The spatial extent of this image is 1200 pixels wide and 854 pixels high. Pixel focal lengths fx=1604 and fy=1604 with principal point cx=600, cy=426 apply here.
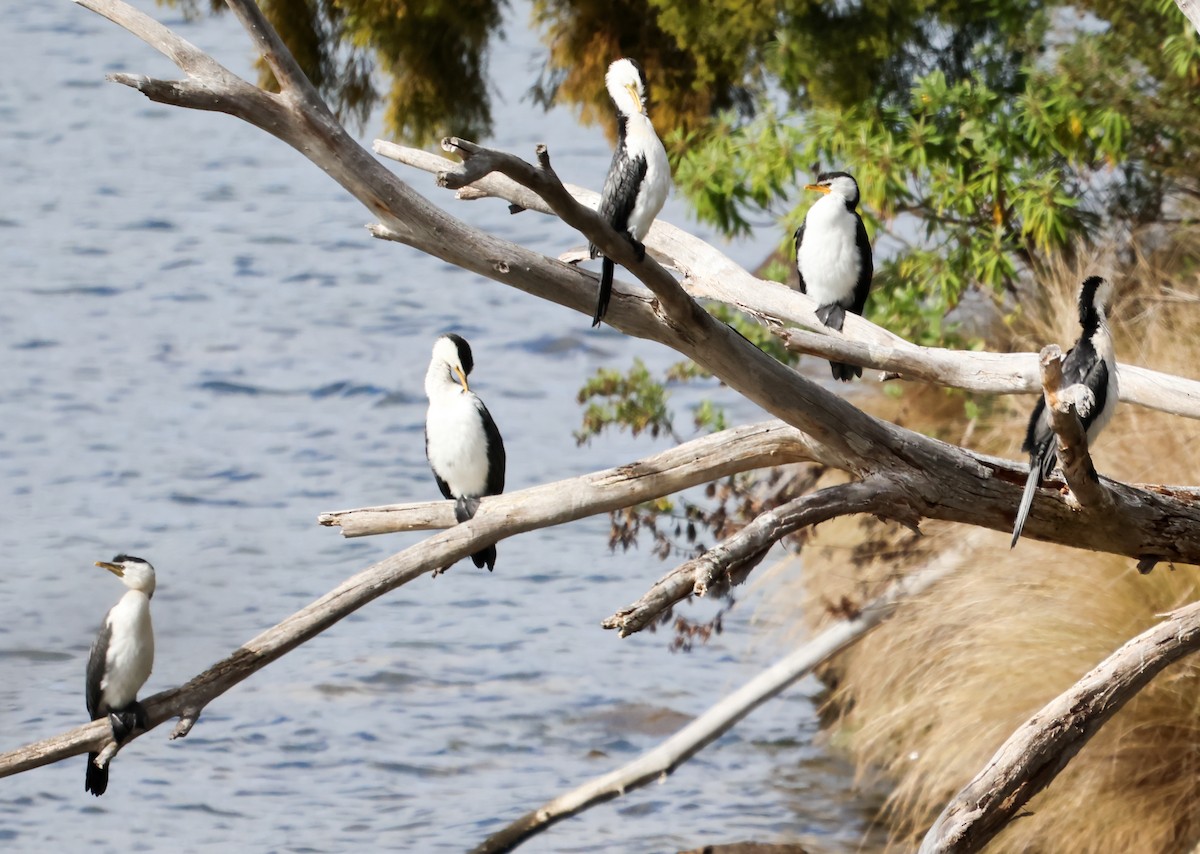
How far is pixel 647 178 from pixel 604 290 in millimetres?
317

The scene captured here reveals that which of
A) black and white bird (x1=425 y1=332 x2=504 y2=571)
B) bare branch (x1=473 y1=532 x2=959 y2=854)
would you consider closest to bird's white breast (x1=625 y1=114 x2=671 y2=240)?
black and white bird (x1=425 y1=332 x2=504 y2=571)

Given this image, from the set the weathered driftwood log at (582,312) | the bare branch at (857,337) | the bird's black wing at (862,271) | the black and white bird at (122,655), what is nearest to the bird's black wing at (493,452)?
the bare branch at (857,337)

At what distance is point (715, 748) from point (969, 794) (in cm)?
487

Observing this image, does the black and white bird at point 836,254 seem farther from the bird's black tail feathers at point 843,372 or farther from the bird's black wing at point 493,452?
the bird's black wing at point 493,452

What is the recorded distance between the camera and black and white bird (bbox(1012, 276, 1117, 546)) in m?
3.36

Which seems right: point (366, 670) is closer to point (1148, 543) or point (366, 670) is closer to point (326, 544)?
point (326, 544)

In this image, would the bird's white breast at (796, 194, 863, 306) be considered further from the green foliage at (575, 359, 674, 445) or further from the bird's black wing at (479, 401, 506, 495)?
the green foliage at (575, 359, 674, 445)

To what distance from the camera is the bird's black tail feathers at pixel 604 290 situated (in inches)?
120

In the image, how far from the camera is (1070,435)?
3.01 meters

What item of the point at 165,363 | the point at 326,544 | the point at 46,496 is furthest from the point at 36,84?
the point at 326,544

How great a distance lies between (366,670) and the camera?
357 inches

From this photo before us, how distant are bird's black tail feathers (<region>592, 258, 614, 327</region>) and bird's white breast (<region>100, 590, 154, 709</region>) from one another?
4.75 ft

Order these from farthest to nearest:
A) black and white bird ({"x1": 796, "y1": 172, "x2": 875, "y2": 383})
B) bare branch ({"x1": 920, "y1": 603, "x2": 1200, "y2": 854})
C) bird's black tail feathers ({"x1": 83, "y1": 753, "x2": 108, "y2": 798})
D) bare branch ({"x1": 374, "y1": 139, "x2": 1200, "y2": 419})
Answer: black and white bird ({"x1": 796, "y1": 172, "x2": 875, "y2": 383}), bare branch ({"x1": 374, "y1": 139, "x2": 1200, "y2": 419}), bird's black tail feathers ({"x1": 83, "y1": 753, "x2": 108, "y2": 798}), bare branch ({"x1": 920, "y1": 603, "x2": 1200, "y2": 854})

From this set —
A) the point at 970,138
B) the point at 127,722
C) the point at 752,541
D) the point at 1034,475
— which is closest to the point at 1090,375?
the point at 1034,475
